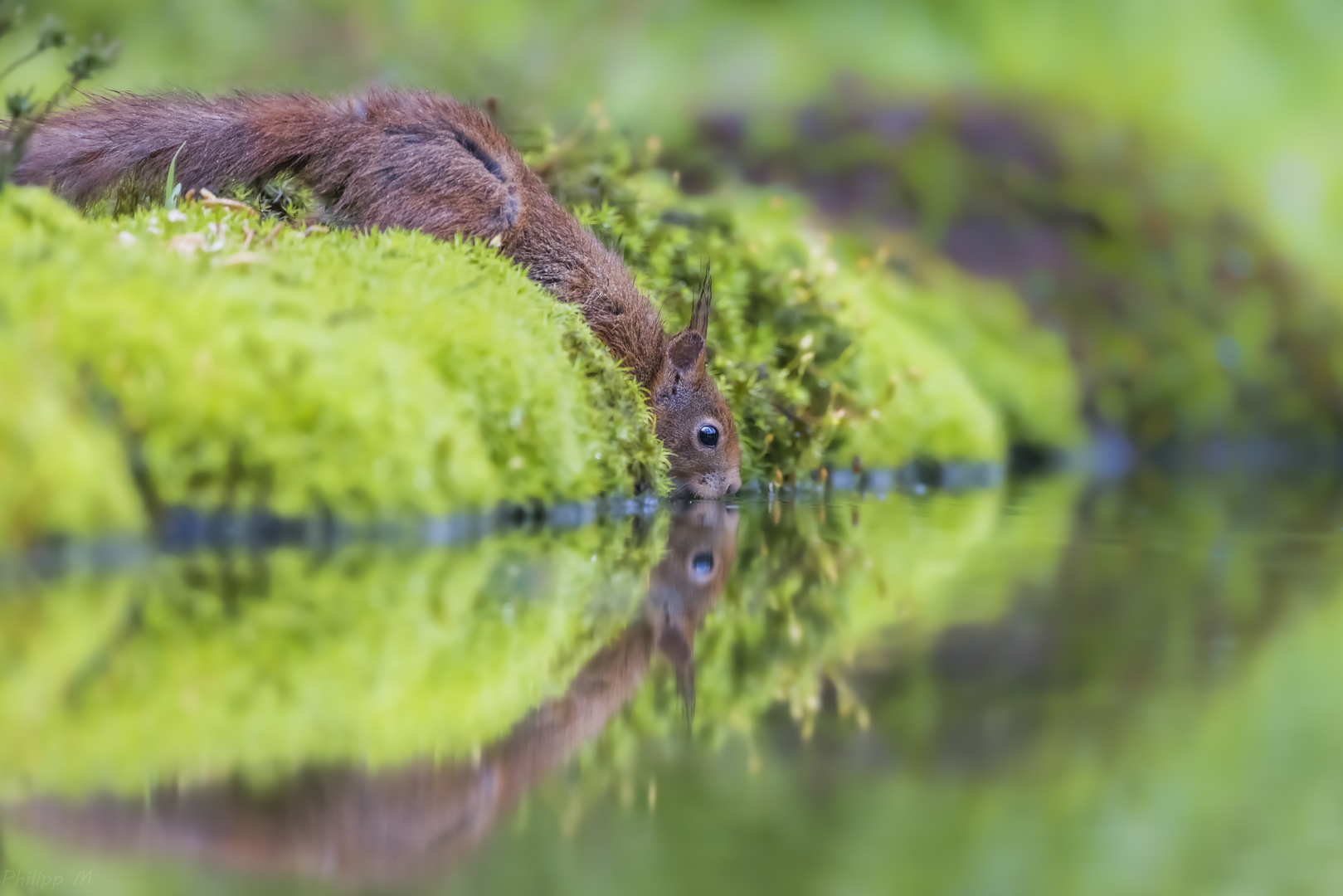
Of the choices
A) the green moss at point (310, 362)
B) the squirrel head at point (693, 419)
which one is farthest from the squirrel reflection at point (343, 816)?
the squirrel head at point (693, 419)

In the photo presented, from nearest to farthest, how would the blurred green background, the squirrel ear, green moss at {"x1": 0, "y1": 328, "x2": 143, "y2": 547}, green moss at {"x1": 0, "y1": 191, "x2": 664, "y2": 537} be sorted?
green moss at {"x1": 0, "y1": 328, "x2": 143, "y2": 547} < green moss at {"x1": 0, "y1": 191, "x2": 664, "y2": 537} < the squirrel ear < the blurred green background

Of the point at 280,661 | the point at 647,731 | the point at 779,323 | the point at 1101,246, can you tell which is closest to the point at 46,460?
the point at 280,661

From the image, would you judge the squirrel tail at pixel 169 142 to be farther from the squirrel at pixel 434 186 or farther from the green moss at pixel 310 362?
the green moss at pixel 310 362

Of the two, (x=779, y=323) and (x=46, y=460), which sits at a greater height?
(x=779, y=323)

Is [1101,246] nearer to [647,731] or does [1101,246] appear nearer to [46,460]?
[46,460]

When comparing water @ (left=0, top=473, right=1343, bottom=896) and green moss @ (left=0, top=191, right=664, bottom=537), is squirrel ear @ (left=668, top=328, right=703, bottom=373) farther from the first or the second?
water @ (left=0, top=473, right=1343, bottom=896)

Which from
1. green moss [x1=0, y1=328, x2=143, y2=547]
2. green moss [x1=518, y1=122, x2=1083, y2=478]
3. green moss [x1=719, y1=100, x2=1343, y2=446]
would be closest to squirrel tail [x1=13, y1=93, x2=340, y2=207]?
green moss [x1=518, y1=122, x2=1083, y2=478]

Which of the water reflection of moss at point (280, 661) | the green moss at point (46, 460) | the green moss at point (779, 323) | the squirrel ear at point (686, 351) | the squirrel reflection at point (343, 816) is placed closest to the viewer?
the squirrel reflection at point (343, 816)
